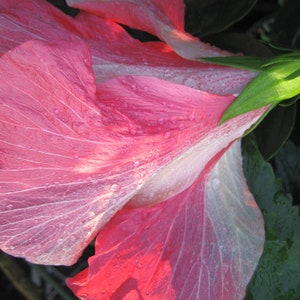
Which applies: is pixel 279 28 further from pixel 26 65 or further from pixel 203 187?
pixel 26 65

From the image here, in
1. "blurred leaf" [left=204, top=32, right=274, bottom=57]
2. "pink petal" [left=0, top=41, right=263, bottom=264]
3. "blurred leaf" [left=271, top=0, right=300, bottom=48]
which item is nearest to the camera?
"pink petal" [left=0, top=41, right=263, bottom=264]

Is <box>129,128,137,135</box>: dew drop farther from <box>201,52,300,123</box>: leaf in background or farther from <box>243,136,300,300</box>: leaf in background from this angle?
<box>243,136,300,300</box>: leaf in background

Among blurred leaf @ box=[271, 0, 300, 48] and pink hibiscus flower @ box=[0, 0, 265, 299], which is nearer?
pink hibiscus flower @ box=[0, 0, 265, 299]

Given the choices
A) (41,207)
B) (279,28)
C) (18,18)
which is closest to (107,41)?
(18,18)

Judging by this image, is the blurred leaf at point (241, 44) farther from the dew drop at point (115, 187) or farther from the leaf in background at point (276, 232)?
the dew drop at point (115, 187)

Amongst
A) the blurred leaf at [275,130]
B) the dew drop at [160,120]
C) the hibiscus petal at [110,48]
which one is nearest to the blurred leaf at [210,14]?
the blurred leaf at [275,130]

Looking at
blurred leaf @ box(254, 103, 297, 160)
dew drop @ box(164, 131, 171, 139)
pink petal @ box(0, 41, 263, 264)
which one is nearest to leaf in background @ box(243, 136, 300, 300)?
blurred leaf @ box(254, 103, 297, 160)
